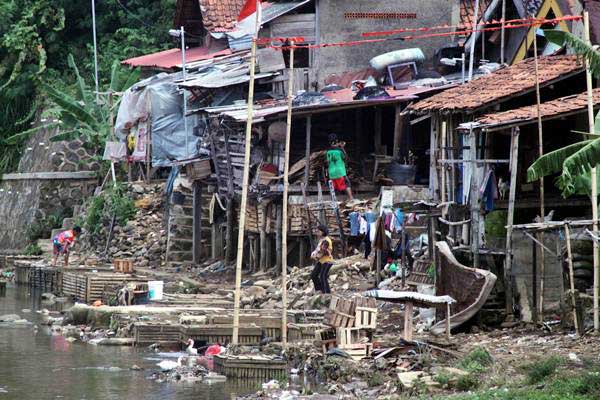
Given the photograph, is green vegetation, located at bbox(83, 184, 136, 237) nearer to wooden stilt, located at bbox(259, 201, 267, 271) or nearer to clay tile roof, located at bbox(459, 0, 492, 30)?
wooden stilt, located at bbox(259, 201, 267, 271)

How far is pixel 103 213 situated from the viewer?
38.3 meters

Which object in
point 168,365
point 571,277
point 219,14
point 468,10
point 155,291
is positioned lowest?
point 168,365

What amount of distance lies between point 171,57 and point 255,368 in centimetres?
2146

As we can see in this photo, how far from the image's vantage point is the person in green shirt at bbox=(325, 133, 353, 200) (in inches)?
1123

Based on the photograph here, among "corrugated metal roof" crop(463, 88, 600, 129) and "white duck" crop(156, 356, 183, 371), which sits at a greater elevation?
"corrugated metal roof" crop(463, 88, 600, 129)

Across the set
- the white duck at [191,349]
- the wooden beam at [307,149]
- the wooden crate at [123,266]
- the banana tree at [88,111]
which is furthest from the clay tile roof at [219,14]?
the white duck at [191,349]

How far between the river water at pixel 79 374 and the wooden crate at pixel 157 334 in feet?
0.99

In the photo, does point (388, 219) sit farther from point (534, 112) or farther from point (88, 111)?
point (88, 111)

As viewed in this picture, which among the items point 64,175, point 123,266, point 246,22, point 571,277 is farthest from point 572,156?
point 64,175

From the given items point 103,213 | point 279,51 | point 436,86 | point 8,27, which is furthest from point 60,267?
point 8,27

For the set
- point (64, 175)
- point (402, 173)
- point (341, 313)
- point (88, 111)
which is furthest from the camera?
point (64, 175)

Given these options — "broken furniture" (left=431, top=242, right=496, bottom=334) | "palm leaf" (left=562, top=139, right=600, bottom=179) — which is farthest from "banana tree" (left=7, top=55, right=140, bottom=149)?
"palm leaf" (left=562, top=139, right=600, bottom=179)

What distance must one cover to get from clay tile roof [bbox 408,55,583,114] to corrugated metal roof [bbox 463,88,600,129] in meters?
0.58

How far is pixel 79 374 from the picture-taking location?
Result: 2028 cm
